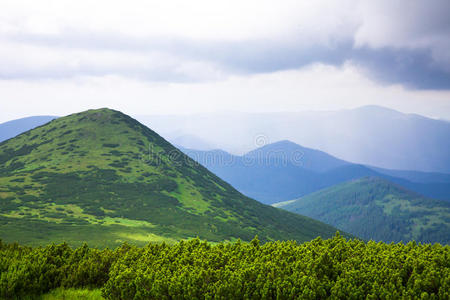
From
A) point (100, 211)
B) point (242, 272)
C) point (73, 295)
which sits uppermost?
point (242, 272)

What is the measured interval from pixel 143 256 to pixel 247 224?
168669mm

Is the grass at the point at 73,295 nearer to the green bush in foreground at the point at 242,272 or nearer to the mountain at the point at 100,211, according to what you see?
the green bush in foreground at the point at 242,272

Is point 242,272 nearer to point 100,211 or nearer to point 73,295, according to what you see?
point 73,295

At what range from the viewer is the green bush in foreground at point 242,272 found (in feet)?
50.3

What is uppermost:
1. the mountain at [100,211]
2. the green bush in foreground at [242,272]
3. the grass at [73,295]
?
the green bush in foreground at [242,272]

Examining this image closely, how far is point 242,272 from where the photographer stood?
1634cm

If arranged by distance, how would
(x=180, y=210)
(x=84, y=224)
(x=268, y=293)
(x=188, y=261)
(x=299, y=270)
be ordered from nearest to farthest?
(x=268, y=293), (x=299, y=270), (x=188, y=261), (x=84, y=224), (x=180, y=210)

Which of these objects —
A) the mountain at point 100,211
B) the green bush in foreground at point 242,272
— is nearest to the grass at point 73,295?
the green bush in foreground at point 242,272

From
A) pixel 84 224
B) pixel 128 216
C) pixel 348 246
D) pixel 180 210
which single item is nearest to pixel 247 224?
pixel 180 210

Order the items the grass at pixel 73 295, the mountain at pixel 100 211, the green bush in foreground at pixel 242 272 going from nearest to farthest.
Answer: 1. the green bush in foreground at pixel 242 272
2. the grass at pixel 73 295
3. the mountain at pixel 100 211

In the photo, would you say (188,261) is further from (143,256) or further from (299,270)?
(299,270)

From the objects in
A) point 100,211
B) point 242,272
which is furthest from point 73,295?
point 100,211

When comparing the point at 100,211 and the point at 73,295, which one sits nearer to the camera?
the point at 73,295

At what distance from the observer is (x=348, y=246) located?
21.2 metres
